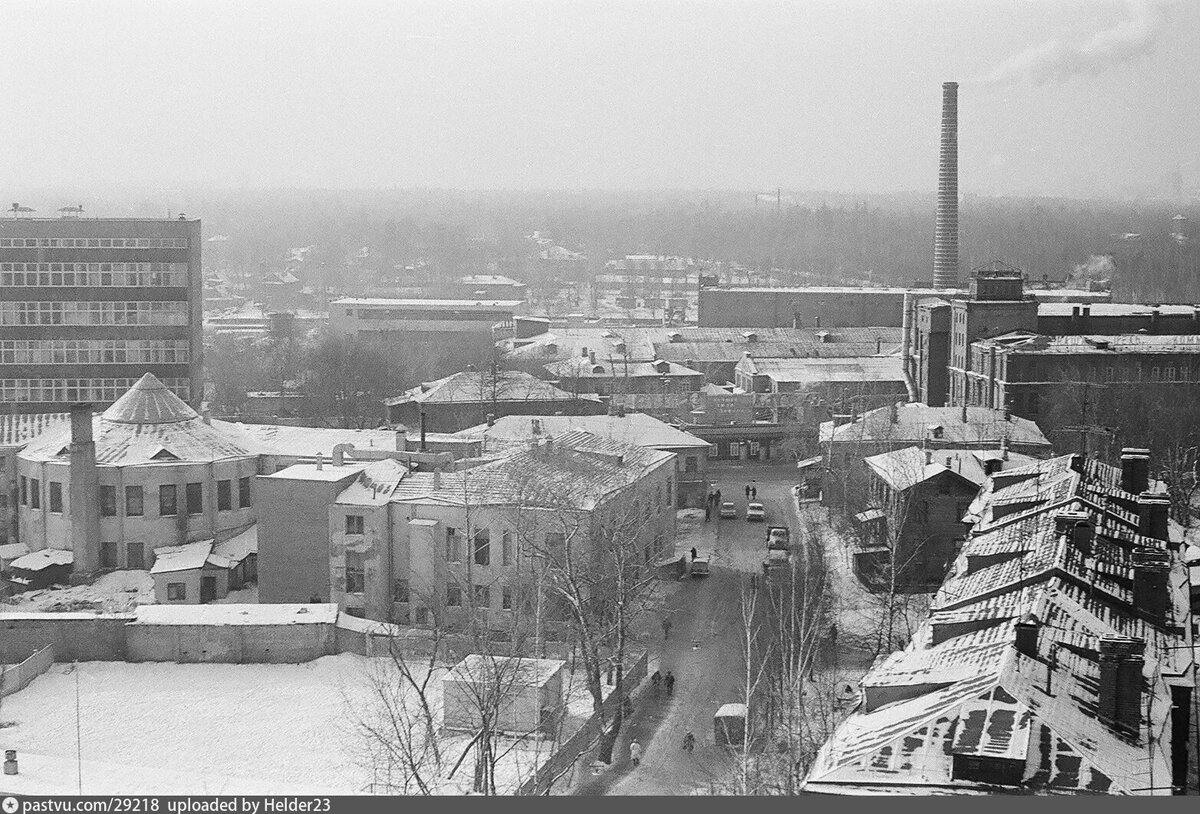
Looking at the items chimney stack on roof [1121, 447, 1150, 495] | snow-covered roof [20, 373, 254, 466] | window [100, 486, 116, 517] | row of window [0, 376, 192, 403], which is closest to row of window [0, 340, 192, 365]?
row of window [0, 376, 192, 403]

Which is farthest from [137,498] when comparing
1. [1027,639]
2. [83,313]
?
[1027,639]

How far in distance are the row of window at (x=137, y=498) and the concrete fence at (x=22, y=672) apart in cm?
355

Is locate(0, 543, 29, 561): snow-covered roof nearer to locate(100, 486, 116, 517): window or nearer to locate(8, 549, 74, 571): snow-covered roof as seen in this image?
locate(8, 549, 74, 571): snow-covered roof

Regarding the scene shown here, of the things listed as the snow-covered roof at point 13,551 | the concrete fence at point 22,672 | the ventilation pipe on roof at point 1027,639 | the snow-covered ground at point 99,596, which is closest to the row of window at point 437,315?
the snow-covered roof at point 13,551

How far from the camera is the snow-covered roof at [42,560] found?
1447 centimetres

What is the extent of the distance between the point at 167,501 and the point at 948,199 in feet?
66.0

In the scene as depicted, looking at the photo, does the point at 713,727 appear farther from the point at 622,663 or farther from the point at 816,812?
the point at 816,812

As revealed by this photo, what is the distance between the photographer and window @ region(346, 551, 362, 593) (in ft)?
43.5

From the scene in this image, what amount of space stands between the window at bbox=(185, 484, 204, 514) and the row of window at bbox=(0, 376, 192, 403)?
4.60m

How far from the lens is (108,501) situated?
14.9 meters

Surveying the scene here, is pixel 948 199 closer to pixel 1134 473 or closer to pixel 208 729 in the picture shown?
pixel 1134 473

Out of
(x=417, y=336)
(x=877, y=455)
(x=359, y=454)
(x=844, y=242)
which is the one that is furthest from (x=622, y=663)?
(x=844, y=242)

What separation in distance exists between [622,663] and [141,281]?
11188 mm

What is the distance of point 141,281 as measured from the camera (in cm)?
1942
